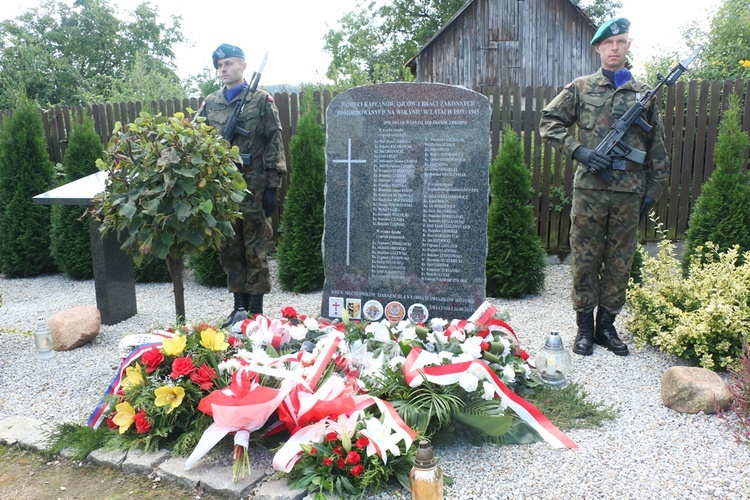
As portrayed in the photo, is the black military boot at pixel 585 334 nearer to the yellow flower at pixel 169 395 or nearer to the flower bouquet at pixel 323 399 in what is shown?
the flower bouquet at pixel 323 399

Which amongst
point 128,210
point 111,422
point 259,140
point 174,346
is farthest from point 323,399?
point 259,140

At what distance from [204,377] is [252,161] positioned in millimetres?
2238

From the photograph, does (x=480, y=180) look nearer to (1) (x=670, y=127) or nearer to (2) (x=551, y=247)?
(2) (x=551, y=247)

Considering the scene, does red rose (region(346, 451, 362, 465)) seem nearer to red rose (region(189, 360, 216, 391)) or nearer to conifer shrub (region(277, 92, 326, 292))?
red rose (region(189, 360, 216, 391))

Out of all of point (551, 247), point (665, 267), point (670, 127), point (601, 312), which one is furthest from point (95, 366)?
point (670, 127)

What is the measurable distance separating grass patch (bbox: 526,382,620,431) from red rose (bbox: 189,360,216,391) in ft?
5.71

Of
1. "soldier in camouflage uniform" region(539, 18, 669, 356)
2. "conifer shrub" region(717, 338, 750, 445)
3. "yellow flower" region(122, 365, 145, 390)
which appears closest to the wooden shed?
"soldier in camouflage uniform" region(539, 18, 669, 356)

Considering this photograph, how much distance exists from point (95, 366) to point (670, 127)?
6087 millimetres

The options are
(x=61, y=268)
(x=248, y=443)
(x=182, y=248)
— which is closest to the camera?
(x=248, y=443)

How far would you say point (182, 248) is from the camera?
12.9 ft

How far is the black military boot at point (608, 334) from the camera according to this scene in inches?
163

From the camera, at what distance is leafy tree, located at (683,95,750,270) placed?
5527 millimetres

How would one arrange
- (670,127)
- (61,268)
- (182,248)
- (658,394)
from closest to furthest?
1. (658,394)
2. (182,248)
3. (670,127)
4. (61,268)

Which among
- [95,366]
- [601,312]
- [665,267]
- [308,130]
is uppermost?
[308,130]
